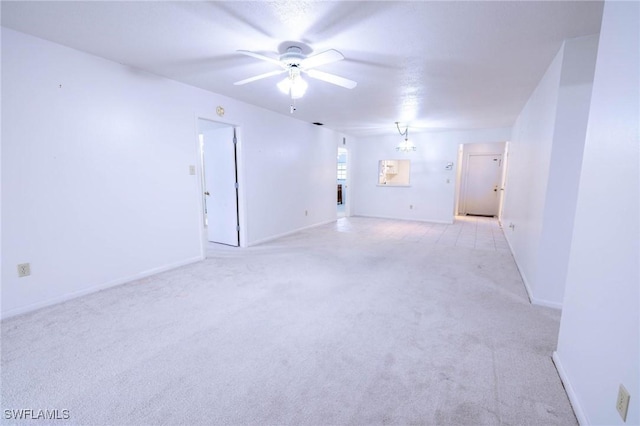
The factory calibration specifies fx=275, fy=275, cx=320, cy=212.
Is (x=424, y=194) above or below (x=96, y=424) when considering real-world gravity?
above

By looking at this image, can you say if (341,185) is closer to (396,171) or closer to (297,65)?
(396,171)

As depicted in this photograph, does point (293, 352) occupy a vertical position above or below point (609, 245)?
below

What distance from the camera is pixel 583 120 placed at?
227cm

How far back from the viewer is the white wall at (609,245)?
3.51ft

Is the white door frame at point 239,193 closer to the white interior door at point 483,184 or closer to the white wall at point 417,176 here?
the white wall at point 417,176

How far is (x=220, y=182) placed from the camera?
186 inches

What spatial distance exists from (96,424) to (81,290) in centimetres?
188

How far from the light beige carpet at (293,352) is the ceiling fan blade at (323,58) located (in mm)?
2093

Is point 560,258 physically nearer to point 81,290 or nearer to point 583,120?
point 583,120

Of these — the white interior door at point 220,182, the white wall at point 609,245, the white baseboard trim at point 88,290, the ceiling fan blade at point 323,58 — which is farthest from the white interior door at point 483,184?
the white baseboard trim at point 88,290

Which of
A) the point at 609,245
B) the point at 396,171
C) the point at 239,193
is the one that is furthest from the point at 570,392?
the point at 396,171

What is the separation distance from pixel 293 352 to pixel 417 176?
6422 mm

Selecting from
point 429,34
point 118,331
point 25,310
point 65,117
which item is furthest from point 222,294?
point 429,34

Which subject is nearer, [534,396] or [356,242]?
[534,396]
